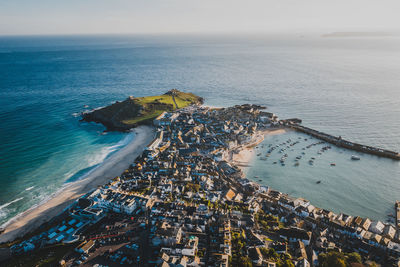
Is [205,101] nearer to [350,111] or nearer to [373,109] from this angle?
[350,111]

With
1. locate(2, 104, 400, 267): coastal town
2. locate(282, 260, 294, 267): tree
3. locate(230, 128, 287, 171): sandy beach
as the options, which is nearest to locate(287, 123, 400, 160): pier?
locate(230, 128, 287, 171): sandy beach

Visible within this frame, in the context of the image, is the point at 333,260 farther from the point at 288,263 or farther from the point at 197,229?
the point at 197,229

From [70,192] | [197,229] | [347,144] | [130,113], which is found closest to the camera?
[197,229]

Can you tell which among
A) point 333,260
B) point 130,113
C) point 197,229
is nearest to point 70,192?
point 197,229

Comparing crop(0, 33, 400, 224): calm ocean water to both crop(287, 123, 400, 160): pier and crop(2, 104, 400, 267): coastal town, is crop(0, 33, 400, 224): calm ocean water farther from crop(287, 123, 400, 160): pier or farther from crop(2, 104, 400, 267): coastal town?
crop(2, 104, 400, 267): coastal town

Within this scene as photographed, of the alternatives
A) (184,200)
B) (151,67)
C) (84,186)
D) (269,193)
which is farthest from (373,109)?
(151,67)

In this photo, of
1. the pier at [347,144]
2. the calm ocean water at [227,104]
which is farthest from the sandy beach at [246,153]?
the pier at [347,144]
